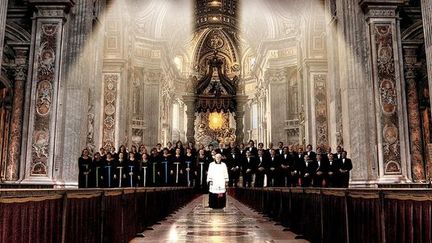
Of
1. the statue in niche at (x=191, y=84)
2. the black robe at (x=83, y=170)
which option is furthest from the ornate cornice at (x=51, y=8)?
the statue in niche at (x=191, y=84)

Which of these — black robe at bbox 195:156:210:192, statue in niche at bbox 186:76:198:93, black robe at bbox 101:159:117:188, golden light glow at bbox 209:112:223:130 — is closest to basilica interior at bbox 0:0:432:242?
black robe at bbox 101:159:117:188

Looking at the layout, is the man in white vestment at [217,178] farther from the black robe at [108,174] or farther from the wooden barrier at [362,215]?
the wooden barrier at [362,215]

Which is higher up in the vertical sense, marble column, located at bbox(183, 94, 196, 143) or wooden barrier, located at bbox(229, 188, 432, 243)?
marble column, located at bbox(183, 94, 196, 143)

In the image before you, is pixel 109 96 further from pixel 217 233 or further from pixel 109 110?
pixel 217 233

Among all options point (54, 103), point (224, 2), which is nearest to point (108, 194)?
point (54, 103)

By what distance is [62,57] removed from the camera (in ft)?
29.9

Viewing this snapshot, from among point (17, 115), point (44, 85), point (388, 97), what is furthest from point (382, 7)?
point (17, 115)

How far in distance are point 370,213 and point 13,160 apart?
10.8m

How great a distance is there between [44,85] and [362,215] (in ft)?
24.4

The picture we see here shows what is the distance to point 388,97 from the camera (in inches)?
350

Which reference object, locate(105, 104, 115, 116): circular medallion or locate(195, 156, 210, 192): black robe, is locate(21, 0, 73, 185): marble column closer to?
locate(195, 156, 210, 192): black robe

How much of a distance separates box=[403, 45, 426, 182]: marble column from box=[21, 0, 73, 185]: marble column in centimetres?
850

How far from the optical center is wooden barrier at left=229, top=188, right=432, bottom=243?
8.68 feet

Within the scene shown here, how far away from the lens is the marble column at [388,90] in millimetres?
8641
